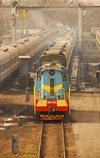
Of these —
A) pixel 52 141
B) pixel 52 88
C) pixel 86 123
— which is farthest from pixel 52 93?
pixel 52 141

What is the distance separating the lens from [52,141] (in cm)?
2134

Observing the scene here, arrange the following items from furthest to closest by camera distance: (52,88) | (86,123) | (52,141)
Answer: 1. (52,88)
2. (86,123)
3. (52,141)

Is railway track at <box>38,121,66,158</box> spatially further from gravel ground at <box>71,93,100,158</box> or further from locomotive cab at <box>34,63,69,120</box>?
gravel ground at <box>71,93,100,158</box>

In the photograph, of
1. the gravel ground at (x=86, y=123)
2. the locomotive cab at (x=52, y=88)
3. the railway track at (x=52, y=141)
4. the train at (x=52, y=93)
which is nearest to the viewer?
the railway track at (x=52, y=141)

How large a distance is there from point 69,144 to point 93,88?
57.4 feet

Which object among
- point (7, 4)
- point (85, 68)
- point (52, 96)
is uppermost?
point (7, 4)

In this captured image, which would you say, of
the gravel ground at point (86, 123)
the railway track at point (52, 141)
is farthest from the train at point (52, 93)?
the gravel ground at point (86, 123)

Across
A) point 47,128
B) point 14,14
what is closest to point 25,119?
point 47,128

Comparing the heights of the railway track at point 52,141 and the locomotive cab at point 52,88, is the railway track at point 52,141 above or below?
below

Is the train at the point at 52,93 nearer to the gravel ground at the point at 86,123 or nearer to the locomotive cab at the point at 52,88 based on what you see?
the locomotive cab at the point at 52,88

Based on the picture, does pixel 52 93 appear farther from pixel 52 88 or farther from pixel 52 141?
pixel 52 141

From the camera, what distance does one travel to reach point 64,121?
83.2 ft

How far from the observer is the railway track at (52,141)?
62.9ft

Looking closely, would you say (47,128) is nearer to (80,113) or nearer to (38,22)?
(80,113)
